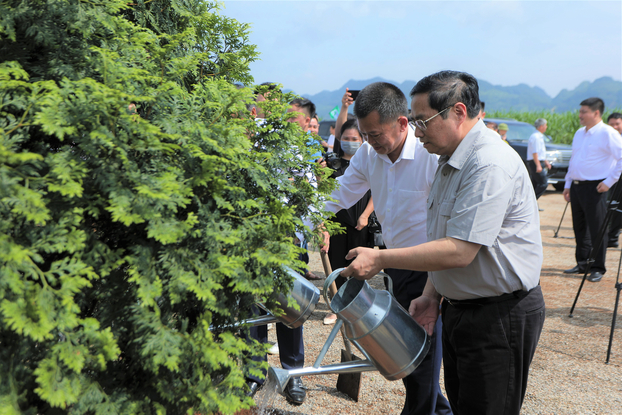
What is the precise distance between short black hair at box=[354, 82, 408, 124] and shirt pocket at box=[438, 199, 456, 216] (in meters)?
0.83

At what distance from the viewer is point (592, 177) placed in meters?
6.61

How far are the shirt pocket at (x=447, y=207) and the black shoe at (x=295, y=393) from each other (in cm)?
189

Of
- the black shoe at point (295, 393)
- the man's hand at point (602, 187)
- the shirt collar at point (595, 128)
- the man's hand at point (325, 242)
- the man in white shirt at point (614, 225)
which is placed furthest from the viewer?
the man in white shirt at point (614, 225)

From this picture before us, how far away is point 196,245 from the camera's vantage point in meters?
1.32

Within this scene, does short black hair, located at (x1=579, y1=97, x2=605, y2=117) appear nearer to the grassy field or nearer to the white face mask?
the white face mask

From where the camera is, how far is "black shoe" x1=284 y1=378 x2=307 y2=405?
3.23m

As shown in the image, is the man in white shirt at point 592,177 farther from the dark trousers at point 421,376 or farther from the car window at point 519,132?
the car window at point 519,132

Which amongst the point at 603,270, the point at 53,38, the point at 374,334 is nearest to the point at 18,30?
the point at 53,38

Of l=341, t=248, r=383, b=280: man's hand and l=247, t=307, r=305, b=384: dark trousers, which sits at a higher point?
l=341, t=248, r=383, b=280: man's hand

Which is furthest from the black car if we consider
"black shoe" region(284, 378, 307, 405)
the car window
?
"black shoe" region(284, 378, 307, 405)

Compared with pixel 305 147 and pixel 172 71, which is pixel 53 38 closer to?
pixel 172 71

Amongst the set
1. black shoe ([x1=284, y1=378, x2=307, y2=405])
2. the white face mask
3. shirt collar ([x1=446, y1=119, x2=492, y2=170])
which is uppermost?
shirt collar ([x1=446, y1=119, x2=492, y2=170])

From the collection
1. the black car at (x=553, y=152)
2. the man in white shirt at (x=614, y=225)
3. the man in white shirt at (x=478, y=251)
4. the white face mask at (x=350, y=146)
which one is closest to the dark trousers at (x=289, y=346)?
the man in white shirt at (x=478, y=251)

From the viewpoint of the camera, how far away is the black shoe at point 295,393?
3230 mm
